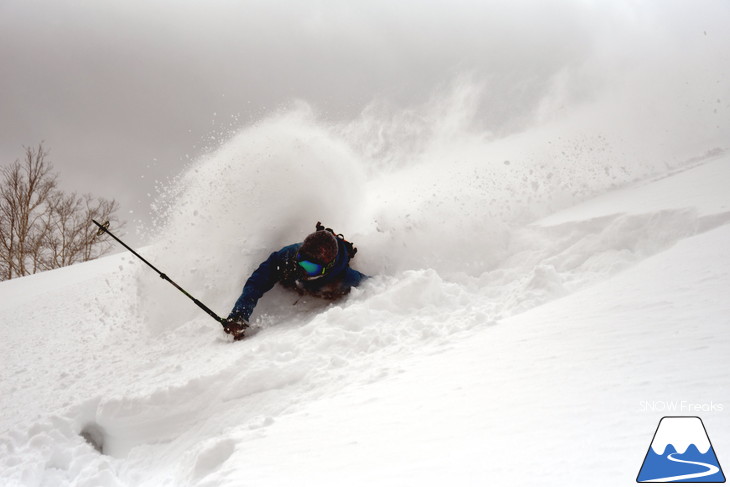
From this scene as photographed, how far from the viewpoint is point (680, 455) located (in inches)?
38.3

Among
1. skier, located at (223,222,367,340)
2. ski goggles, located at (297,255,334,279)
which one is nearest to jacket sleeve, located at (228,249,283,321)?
skier, located at (223,222,367,340)

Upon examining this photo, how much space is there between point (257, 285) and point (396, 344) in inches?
73.9

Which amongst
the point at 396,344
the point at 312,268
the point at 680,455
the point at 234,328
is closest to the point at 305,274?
the point at 312,268

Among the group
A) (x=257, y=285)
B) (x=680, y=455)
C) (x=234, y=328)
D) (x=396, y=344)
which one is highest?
(x=257, y=285)

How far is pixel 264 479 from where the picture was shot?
127 centimetres

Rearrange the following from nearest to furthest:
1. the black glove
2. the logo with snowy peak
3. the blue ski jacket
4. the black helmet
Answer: the logo with snowy peak, the black glove, the black helmet, the blue ski jacket

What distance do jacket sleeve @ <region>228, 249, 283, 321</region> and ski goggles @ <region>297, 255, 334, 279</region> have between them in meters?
0.42

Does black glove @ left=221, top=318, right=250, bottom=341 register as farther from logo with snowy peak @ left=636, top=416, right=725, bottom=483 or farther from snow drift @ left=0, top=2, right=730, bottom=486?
logo with snowy peak @ left=636, top=416, right=725, bottom=483

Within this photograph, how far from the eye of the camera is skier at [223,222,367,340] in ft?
12.3

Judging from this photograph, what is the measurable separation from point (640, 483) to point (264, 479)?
0.99 m

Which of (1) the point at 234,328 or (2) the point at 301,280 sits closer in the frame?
(1) the point at 234,328

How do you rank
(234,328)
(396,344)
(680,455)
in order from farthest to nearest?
(234,328) < (396,344) < (680,455)

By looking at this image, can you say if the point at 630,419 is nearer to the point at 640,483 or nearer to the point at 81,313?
the point at 640,483

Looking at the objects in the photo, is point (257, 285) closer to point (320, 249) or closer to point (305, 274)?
point (305, 274)
